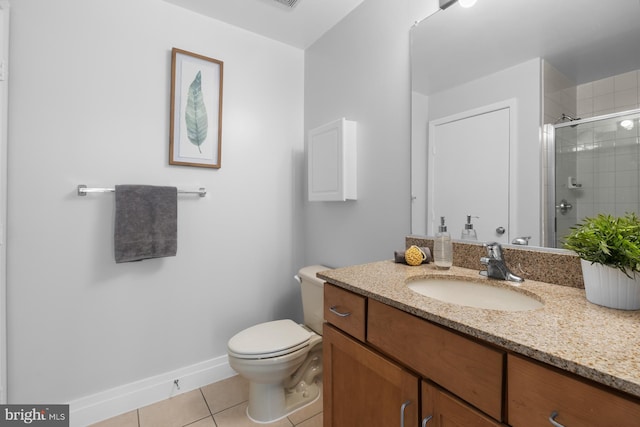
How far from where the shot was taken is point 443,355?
698 millimetres

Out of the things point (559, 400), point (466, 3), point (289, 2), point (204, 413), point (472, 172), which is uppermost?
point (289, 2)

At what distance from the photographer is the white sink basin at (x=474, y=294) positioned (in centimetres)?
93

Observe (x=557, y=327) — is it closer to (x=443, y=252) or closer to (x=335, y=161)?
(x=443, y=252)

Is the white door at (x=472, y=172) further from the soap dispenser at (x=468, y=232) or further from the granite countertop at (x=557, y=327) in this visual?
the granite countertop at (x=557, y=327)

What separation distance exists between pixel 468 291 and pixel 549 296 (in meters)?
0.25

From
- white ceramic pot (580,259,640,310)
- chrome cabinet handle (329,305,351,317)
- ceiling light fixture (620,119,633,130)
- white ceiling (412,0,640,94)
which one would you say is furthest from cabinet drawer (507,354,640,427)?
white ceiling (412,0,640,94)

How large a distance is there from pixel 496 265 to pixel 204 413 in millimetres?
1654

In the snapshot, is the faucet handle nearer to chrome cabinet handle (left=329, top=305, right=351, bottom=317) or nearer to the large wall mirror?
the large wall mirror

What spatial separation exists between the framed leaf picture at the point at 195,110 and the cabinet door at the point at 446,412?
1.66 m

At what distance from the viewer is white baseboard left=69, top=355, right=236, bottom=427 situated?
1.53m

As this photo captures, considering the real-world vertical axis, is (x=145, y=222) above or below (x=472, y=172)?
below

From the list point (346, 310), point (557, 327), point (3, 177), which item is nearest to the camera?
point (557, 327)

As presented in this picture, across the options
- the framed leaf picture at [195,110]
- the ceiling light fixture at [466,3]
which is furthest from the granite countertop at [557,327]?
the framed leaf picture at [195,110]

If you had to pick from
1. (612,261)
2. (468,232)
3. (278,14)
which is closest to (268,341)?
(468,232)
